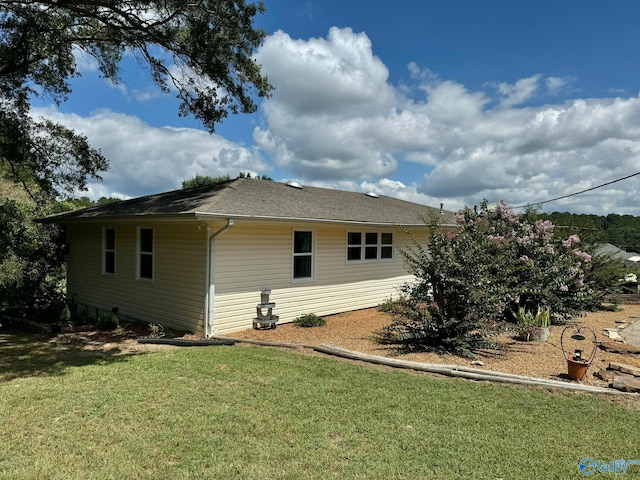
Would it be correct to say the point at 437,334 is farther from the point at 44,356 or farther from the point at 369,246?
the point at 44,356

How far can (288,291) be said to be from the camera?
1000 centimetres

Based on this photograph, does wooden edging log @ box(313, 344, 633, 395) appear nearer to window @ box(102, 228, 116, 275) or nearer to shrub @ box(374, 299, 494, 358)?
shrub @ box(374, 299, 494, 358)

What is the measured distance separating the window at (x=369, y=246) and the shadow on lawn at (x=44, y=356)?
667 centimetres

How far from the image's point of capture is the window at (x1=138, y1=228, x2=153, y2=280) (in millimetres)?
9852

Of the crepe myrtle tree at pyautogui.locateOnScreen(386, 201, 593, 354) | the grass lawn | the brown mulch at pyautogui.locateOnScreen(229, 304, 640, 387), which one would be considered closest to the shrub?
the crepe myrtle tree at pyautogui.locateOnScreen(386, 201, 593, 354)

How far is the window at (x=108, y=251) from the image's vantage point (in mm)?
11070

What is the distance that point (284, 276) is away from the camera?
9.89 meters

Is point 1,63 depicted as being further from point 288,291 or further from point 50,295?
point 288,291

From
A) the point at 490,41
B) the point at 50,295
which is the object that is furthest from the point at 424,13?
the point at 50,295

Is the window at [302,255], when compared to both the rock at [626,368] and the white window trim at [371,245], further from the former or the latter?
the rock at [626,368]

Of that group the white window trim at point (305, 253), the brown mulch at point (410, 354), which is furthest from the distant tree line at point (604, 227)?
the white window trim at point (305, 253)

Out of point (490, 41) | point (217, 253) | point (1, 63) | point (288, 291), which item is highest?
point (490, 41)

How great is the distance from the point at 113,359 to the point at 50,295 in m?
6.89

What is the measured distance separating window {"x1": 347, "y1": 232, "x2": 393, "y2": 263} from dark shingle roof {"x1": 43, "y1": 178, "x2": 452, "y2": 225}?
60 centimetres
